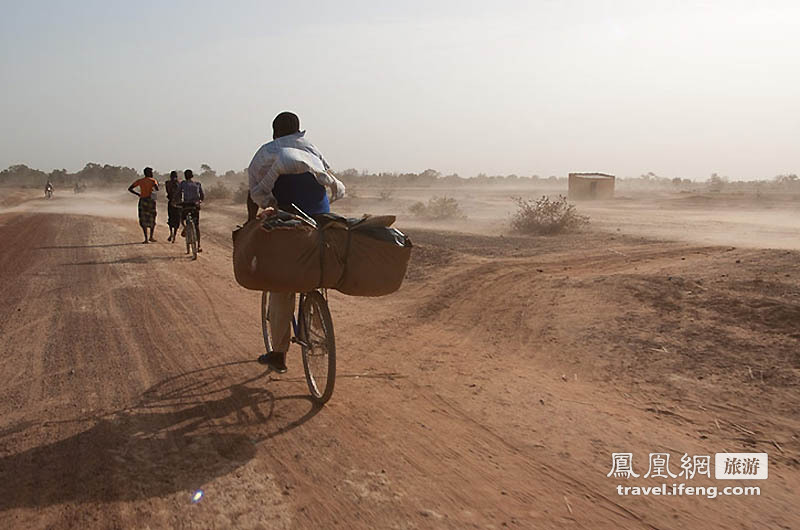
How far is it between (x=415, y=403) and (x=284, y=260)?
158 centimetres

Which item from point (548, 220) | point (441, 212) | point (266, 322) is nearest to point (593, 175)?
point (441, 212)

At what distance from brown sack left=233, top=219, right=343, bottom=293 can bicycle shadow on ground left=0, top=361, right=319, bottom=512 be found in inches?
39.6

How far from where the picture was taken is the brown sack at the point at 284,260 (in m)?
4.26

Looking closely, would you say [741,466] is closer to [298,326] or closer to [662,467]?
[662,467]

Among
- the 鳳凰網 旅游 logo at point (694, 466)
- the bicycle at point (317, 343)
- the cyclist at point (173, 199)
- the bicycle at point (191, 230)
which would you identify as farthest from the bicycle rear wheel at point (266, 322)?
the cyclist at point (173, 199)

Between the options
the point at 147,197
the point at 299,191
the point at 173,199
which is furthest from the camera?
the point at 147,197

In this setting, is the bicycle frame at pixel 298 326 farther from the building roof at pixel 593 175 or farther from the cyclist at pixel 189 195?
the building roof at pixel 593 175

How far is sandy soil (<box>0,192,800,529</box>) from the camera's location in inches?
134

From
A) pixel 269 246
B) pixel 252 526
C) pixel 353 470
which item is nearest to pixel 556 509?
pixel 353 470

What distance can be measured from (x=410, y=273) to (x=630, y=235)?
8163 mm

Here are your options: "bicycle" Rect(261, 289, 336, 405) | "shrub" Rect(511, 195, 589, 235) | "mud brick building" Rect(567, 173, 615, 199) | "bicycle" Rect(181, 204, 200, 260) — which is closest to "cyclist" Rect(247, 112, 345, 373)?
"bicycle" Rect(261, 289, 336, 405)

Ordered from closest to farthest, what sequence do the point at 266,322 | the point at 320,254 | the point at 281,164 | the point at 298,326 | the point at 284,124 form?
the point at 320,254 → the point at 281,164 → the point at 284,124 → the point at 298,326 → the point at 266,322

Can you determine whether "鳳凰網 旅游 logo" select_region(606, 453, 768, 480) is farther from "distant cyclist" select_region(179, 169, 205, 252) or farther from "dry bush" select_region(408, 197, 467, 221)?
"dry bush" select_region(408, 197, 467, 221)

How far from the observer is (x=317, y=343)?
16.0 feet
